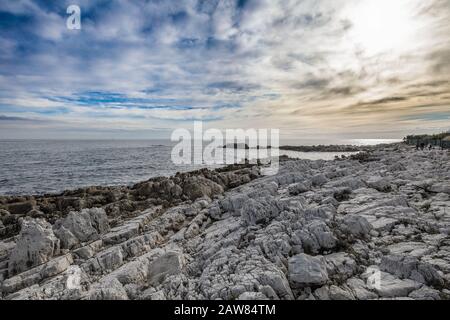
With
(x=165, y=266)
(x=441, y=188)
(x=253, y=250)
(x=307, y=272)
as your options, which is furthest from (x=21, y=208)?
(x=441, y=188)

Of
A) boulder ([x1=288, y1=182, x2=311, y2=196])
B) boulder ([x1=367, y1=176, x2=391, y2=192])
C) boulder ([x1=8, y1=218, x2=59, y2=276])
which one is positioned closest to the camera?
boulder ([x1=8, y1=218, x2=59, y2=276])

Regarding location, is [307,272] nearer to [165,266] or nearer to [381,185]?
[165,266]

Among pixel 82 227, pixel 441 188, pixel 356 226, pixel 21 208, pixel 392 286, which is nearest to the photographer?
pixel 392 286

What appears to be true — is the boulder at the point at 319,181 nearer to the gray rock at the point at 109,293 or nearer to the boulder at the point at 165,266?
the boulder at the point at 165,266

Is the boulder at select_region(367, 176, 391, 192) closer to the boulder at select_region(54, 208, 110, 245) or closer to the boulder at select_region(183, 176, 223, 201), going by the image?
the boulder at select_region(183, 176, 223, 201)

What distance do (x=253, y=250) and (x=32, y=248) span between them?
8.29 m

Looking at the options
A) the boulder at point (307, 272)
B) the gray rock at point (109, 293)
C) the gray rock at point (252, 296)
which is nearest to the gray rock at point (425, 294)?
the boulder at point (307, 272)

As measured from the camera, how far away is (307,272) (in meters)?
6.70

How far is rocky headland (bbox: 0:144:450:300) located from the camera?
6.61 metres

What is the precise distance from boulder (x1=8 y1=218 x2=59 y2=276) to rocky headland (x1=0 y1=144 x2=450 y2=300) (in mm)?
37

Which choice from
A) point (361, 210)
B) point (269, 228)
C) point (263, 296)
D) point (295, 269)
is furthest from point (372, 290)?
point (361, 210)

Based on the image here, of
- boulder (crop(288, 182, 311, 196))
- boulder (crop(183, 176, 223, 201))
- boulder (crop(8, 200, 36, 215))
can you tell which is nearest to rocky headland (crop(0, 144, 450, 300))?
boulder (crop(288, 182, 311, 196))

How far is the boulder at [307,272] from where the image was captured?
656cm
